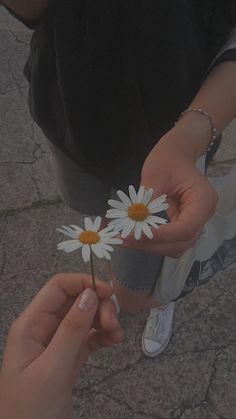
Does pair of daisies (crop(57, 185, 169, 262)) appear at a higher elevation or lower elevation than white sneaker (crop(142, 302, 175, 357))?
higher

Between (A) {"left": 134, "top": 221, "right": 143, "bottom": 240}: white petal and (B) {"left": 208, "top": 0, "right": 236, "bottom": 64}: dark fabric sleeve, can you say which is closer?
(A) {"left": 134, "top": 221, "right": 143, "bottom": 240}: white petal

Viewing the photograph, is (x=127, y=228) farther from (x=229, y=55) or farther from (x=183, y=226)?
(x=229, y=55)

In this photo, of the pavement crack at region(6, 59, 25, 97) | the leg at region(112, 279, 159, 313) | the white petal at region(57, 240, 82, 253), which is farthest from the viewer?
the pavement crack at region(6, 59, 25, 97)

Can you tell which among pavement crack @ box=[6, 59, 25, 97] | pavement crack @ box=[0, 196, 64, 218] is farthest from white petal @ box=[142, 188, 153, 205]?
pavement crack @ box=[6, 59, 25, 97]

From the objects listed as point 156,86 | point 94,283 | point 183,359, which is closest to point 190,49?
point 156,86

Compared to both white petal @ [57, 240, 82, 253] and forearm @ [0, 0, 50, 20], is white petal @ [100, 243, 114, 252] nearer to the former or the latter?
white petal @ [57, 240, 82, 253]

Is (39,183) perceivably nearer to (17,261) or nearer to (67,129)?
(17,261)

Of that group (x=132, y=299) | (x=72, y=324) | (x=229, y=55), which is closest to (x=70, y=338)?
(x=72, y=324)

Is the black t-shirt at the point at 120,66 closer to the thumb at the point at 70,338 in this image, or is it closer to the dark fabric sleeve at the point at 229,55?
the dark fabric sleeve at the point at 229,55
